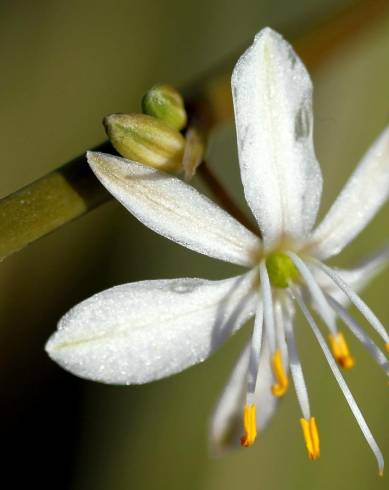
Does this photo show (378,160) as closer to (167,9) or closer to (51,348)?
(51,348)

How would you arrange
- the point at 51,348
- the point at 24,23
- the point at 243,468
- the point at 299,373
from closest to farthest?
the point at 51,348 → the point at 299,373 → the point at 243,468 → the point at 24,23

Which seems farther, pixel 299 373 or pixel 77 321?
pixel 299 373

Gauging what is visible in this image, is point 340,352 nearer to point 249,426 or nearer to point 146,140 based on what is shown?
point 249,426

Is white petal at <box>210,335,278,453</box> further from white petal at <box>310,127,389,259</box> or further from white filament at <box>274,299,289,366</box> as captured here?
white petal at <box>310,127,389,259</box>

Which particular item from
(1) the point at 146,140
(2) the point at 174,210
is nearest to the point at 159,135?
(1) the point at 146,140

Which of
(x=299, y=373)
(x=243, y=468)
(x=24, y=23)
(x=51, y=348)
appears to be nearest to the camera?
(x=51, y=348)

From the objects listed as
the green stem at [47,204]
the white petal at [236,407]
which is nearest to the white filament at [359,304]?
the white petal at [236,407]

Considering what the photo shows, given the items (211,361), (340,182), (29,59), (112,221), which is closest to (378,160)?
(340,182)
